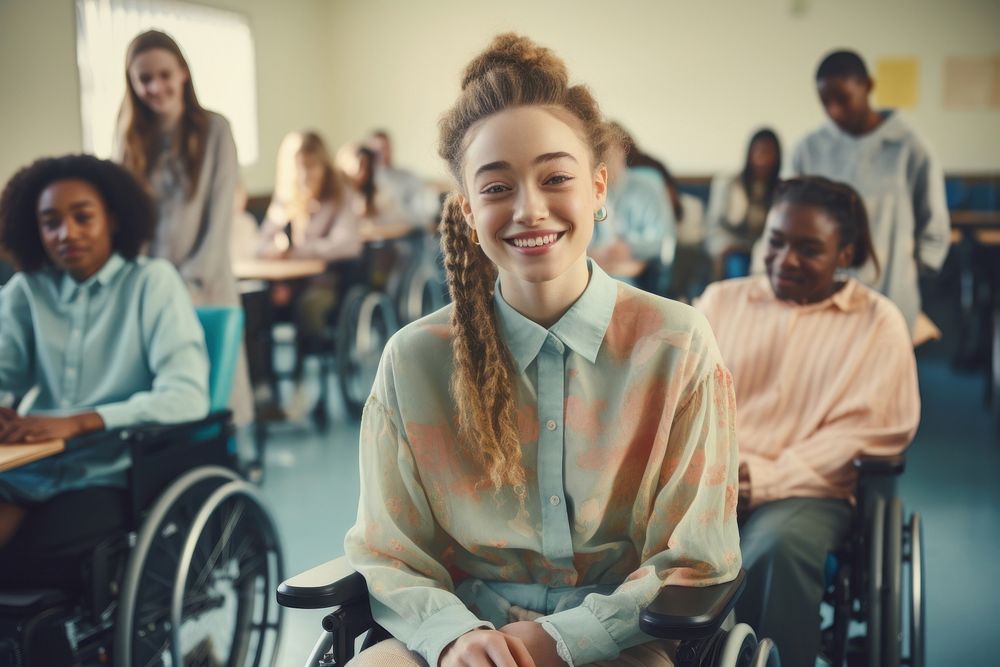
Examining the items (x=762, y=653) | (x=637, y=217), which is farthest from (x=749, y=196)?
→ (x=762, y=653)

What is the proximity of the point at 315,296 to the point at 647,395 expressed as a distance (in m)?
3.24

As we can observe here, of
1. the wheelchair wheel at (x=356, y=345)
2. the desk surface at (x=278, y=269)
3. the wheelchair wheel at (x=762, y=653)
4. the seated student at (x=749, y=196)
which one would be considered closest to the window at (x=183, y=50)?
the desk surface at (x=278, y=269)

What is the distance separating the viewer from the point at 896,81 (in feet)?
23.0

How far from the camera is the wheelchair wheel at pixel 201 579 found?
179cm

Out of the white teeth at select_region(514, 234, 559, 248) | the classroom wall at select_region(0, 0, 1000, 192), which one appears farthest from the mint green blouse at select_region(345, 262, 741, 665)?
the classroom wall at select_region(0, 0, 1000, 192)

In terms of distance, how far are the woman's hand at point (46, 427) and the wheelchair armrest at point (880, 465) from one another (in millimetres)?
1387

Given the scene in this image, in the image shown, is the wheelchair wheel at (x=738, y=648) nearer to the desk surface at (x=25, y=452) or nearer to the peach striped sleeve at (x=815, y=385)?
the peach striped sleeve at (x=815, y=385)

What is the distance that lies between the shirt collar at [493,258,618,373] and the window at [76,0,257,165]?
380 centimetres

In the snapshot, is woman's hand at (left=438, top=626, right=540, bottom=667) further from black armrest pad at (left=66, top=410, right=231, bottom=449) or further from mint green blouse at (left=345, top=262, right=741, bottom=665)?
black armrest pad at (left=66, top=410, right=231, bottom=449)

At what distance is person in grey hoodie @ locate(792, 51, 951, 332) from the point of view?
123 inches

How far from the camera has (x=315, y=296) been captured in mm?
→ 4332

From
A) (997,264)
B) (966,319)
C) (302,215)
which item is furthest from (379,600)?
(966,319)

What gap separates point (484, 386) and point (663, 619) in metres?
Answer: 0.36

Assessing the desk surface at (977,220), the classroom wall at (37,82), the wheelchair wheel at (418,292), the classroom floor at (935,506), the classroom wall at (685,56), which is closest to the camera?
the classroom floor at (935,506)
